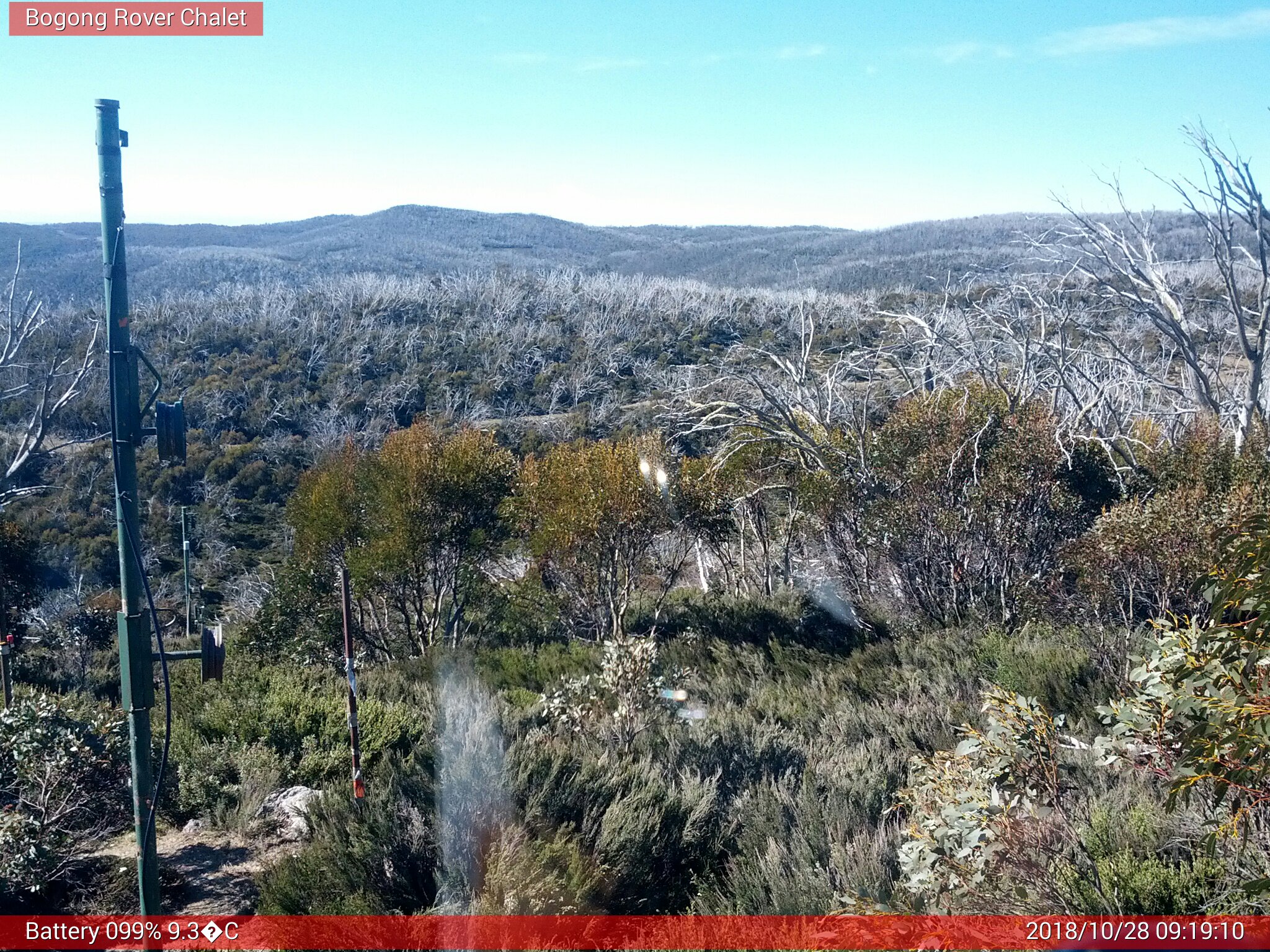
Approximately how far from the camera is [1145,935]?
3.13 m

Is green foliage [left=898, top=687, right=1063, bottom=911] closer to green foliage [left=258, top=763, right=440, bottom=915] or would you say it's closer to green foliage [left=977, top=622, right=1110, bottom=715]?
green foliage [left=258, top=763, right=440, bottom=915]

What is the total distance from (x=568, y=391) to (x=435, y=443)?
23.0 metres

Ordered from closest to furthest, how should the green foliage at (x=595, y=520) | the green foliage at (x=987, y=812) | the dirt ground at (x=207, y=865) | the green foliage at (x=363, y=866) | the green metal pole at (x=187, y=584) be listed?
the green foliage at (x=987, y=812)
the green foliage at (x=363, y=866)
the dirt ground at (x=207, y=865)
the green foliage at (x=595, y=520)
the green metal pole at (x=187, y=584)

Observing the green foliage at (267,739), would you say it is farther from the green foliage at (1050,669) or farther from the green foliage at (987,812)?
the green foliage at (1050,669)

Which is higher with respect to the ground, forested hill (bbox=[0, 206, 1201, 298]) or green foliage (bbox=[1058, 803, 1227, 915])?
forested hill (bbox=[0, 206, 1201, 298])

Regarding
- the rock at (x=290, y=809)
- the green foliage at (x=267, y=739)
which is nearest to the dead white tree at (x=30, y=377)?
the green foliage at (x=267, y=739)

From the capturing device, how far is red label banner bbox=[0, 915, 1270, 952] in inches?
128

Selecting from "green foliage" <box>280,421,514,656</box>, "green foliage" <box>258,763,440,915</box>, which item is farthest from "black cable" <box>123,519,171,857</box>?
"green foliage" <box>280,421,514,656</box>

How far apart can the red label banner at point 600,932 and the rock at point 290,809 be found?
1.01 meters

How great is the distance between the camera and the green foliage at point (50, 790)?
4.43m

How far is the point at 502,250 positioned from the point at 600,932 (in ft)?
256

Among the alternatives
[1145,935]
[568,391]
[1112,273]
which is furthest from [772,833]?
[568,391]

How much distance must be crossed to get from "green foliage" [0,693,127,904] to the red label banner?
0.30m

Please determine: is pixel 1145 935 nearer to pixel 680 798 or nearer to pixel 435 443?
pixel 680 798
